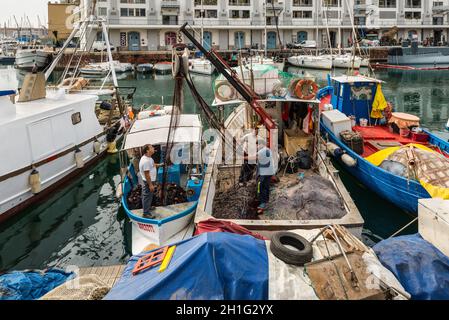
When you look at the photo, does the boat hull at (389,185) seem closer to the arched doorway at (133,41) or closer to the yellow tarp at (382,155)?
the yellow tarp at (382,155)

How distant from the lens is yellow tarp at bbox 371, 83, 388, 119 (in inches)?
639

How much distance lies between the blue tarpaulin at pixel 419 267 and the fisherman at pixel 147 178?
512 centimetres

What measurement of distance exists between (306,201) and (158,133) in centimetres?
455

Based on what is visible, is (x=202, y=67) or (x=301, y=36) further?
(x=301, y=36)

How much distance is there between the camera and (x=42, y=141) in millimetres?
12312

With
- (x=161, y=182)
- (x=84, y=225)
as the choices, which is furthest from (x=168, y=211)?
(x=84, y=225)

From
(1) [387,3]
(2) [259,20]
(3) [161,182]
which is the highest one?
(1) [387,3]

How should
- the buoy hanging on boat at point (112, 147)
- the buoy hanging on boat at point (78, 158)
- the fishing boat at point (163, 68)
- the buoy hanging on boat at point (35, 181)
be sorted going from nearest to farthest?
the buoy hanging on boat at point (35, 181) → the buoy hanging on boat at point (78, 158) → the buoy hanging on boat at point (112, 147) → the fishing boat at point (163, 68)

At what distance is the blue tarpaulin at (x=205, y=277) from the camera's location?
425cm

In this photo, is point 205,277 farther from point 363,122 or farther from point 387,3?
point 387,3

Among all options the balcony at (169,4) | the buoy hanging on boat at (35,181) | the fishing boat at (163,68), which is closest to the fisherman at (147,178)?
the buoy hanging on boat at (35,181)

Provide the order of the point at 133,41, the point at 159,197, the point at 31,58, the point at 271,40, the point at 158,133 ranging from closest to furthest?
1. the point at 159,197
2. the point at 158,133
3. the point at 31,58
4. the point at 133,41
5. the point at 271,40

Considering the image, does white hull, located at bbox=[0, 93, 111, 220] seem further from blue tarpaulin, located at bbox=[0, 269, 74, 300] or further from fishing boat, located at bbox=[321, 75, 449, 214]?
fishing boat, located at bbox=[321, 75, 449, 214]
